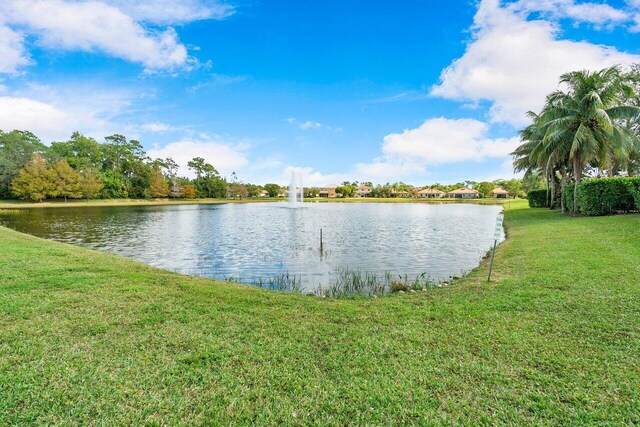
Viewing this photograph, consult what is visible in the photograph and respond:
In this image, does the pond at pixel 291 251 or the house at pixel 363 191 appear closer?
the pond at pixel 291 251

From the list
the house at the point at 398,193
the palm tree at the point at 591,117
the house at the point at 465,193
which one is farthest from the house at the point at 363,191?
the palm tree at the point at 591,117

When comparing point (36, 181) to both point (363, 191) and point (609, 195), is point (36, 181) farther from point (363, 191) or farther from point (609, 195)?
point (363, 191)

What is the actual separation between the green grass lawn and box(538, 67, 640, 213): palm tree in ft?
60.7

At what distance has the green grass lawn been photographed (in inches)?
123

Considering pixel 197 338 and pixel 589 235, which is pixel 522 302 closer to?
pixel 197 338

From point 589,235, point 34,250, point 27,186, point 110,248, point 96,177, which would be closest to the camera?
point 34,250

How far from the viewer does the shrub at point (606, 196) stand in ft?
60.4

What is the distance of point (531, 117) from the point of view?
106ft

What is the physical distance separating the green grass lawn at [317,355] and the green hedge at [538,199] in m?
34.1

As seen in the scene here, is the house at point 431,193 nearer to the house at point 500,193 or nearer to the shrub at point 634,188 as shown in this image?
the house at point 500,193

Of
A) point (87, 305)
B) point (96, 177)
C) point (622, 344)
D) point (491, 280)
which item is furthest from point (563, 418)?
point (96, 177)

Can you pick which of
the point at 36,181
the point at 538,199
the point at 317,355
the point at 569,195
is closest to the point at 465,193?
the point at 538,199

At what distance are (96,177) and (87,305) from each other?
242ft

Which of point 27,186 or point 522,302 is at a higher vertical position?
A: point 27,186
